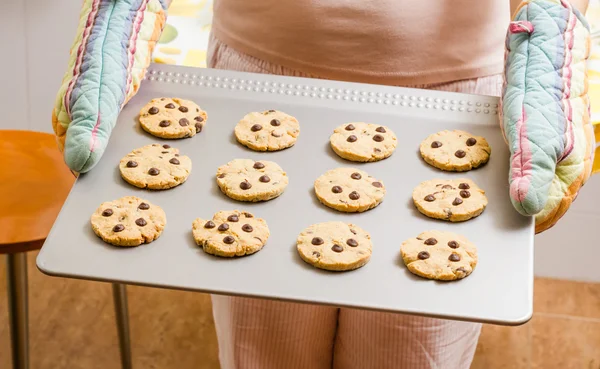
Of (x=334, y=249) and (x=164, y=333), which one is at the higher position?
(x=334, y=249)

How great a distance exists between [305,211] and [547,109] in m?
0.33

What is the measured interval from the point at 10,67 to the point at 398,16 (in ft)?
5.32

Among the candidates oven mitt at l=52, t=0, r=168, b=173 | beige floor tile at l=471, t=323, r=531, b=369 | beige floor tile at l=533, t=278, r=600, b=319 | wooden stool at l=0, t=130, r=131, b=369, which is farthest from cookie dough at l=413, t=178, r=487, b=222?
beige floor tile at l=533, t=278, r=600, b=319

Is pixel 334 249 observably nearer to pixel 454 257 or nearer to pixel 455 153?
pixel 454 257

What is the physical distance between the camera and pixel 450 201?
102 centimetres

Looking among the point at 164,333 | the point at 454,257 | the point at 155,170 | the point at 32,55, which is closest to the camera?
the point at 454,257

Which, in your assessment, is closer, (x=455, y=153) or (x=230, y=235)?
(x=230, y=235)

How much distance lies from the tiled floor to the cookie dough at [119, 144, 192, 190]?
3.34 ft

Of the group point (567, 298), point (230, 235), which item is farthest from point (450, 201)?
point (567, 298)

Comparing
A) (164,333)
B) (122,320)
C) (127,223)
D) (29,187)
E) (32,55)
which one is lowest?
(164,333)

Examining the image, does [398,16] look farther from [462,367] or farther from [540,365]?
[540,365]

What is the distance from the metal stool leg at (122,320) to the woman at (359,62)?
43 centimetres

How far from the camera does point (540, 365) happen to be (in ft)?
6.66

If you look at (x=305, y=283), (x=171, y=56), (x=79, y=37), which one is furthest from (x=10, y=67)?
(x=305, y=283)
